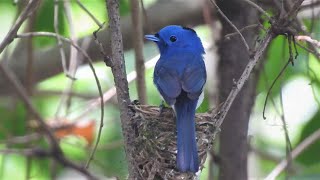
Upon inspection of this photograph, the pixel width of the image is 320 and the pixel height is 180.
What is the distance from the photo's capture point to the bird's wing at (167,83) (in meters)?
3.27

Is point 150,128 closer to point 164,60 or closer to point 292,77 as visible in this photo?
point 164,60

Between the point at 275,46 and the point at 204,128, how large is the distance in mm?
1413

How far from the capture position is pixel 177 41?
12.7 feet

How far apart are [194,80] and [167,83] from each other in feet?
0.46

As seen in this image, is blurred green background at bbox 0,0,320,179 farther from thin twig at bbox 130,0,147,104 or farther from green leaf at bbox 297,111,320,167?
thin twig at bbox 130,0,147,104

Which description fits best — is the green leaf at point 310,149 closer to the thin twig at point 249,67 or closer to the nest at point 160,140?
the nest at point 160,140

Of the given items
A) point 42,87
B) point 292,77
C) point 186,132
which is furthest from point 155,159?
point 42,87

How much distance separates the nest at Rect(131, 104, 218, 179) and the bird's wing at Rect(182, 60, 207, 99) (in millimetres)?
113

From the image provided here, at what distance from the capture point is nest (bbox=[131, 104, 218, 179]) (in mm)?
2867

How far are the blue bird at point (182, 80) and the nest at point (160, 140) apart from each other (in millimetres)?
58

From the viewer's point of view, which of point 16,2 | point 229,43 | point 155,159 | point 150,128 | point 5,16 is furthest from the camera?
point 5,16

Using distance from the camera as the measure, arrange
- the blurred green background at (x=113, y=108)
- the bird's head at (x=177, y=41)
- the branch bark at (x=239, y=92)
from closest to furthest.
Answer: the bird's head at (x=177, y=41), the branch bark at (x=239, y=92), the blurred green background at (x=113, y=108)

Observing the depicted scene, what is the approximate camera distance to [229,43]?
4090 mm

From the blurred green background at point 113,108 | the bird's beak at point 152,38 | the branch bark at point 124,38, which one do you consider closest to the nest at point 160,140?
the bird's beak at point 152,38
